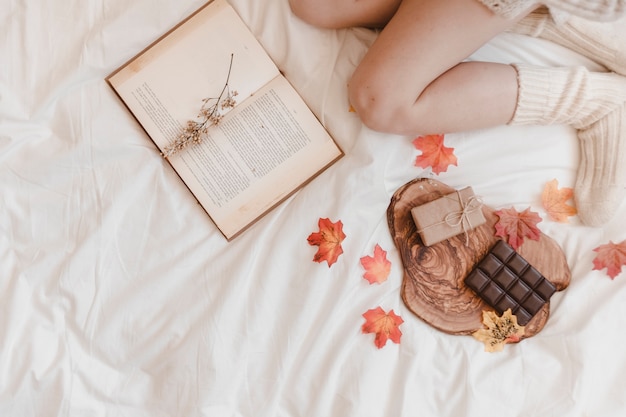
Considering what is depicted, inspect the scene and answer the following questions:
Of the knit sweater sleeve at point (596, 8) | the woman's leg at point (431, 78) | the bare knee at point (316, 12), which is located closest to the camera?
the knit sweater sleeve at point (596, 8)

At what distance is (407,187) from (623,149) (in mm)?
393

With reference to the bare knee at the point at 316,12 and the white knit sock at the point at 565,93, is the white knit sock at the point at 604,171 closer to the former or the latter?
the white knit sock at the point at 565,93

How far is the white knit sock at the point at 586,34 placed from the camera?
98cm

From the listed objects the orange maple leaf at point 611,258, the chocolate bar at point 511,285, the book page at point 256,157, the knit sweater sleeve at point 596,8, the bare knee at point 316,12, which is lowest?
the orange maple leaf at point 611,258

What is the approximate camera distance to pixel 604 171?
1.00m

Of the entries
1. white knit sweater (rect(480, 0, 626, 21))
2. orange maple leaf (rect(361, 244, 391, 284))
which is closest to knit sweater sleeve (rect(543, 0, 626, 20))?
white knit sweater (rect(480, 0, 626, 21))

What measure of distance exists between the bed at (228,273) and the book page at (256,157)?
0.09ft

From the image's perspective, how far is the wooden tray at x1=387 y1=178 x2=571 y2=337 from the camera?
991mm

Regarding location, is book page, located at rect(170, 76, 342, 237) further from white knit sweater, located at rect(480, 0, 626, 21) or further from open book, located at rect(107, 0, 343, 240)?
white knit sweater, located at rect(480, 0, 626, 21)

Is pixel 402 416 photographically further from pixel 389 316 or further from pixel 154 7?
pixel 154 7

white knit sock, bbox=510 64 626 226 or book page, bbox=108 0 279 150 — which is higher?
book page, bbox=108 0 279 150

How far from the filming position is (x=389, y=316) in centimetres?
98

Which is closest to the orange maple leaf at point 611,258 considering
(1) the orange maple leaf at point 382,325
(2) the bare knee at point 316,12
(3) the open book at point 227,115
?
(1) the orange maple leaf at point 382,325

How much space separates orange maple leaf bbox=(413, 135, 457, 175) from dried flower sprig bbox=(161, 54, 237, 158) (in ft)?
1.16
